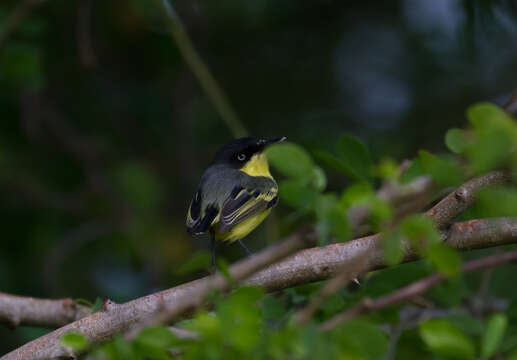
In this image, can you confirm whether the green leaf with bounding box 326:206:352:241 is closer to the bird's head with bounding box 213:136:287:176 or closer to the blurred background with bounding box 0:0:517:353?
the bird's head with bounding box 213:136:287:176

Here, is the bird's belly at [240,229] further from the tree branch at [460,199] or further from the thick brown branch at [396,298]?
the thick brown branch at [396,298]

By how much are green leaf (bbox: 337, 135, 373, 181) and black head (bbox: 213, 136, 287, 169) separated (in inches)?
87.3

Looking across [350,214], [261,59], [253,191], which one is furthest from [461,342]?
[261,59]

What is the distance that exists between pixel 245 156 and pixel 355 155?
236cm

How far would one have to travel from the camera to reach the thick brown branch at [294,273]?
8.02ft

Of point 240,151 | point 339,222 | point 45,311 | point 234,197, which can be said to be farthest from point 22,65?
point 339,222

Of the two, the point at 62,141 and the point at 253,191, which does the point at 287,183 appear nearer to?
the point at 253,191

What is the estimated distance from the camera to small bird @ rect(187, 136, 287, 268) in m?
3.90

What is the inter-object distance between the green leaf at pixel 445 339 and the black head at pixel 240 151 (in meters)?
3.46

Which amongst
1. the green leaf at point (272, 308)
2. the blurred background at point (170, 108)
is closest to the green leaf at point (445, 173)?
the green leaf at point (272, 308)

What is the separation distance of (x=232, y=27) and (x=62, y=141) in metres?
2.10

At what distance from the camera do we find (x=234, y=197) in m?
4.10

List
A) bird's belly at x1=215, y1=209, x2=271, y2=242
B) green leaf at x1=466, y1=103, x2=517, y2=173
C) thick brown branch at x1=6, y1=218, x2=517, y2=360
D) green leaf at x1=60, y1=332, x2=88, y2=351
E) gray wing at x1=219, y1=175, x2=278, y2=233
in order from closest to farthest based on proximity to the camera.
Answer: green leaf at x1=466, y1=103, x2=517, y2=173
green leaf at x1=60, y1=332, x2=88, y2=351
thick brown branch at x1=6, y1=218, x2=517, y2=360
gray wing at x1=219, y1=175, x2=278, y2=233
bird's belly at x1=215, y1=209, x2=271, y2=242

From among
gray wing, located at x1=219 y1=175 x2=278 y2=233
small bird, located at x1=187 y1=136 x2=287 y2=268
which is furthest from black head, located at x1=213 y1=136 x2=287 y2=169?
gray wing, located at x1=219 y1=175 x2=278 y2=233
